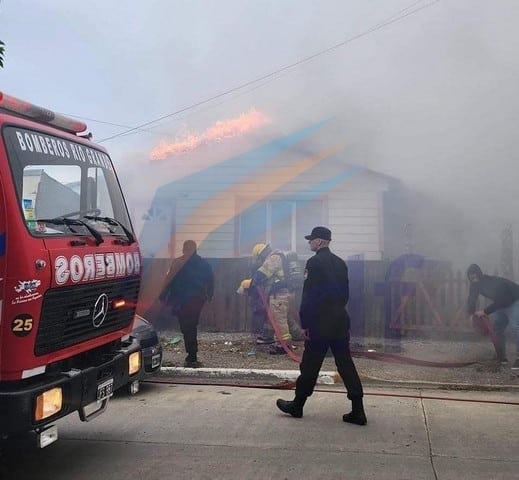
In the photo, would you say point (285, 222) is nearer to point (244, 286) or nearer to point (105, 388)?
point (244, 286)

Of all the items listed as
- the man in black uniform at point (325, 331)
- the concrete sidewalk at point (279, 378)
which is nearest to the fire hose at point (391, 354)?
the concrete sidewalk at point (279, 378)

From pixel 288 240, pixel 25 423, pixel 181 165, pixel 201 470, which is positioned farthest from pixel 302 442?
pixel 181 165

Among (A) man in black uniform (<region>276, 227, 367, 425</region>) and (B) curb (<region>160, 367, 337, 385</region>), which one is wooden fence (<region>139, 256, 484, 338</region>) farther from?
(A) man in black uniform (<region>276, 227, 367, 425</region>)

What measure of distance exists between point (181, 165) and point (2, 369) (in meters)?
7.95

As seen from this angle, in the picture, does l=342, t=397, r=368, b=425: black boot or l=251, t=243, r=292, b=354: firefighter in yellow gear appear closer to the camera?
l=342, t=397, r=368, b=425: black boot

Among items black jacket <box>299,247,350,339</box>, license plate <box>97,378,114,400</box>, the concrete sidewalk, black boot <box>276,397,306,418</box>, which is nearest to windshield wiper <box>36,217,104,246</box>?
license plate <box>97,378,114,400</box>

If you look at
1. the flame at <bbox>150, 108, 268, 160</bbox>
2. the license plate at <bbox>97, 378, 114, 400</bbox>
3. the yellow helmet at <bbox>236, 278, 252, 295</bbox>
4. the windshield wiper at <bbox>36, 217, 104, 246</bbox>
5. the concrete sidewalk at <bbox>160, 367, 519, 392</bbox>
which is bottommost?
the concrete sidewalk at <bbox>160, 367, 519, 392</bbox>

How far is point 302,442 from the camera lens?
3898 millimetres

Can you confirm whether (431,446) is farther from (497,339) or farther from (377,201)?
(377,201)

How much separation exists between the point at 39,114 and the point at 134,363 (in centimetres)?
171

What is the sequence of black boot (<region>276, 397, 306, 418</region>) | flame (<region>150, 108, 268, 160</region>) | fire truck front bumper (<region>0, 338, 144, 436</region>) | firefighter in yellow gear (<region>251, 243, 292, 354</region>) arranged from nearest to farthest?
fire truck front bumper (<region>0, 338, 144, 436</region>)
black boot (<region>276, 397, 306, 418</region>)
firefighter in yellow gear (<region>251, 243, 292, 354</region>)
flame (<region>150, 108, 268, 160</region>)

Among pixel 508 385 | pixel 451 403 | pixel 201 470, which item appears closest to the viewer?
pixel 201 470

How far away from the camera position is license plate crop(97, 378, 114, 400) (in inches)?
124

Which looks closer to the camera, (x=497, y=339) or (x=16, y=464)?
(x=16, y=464)
